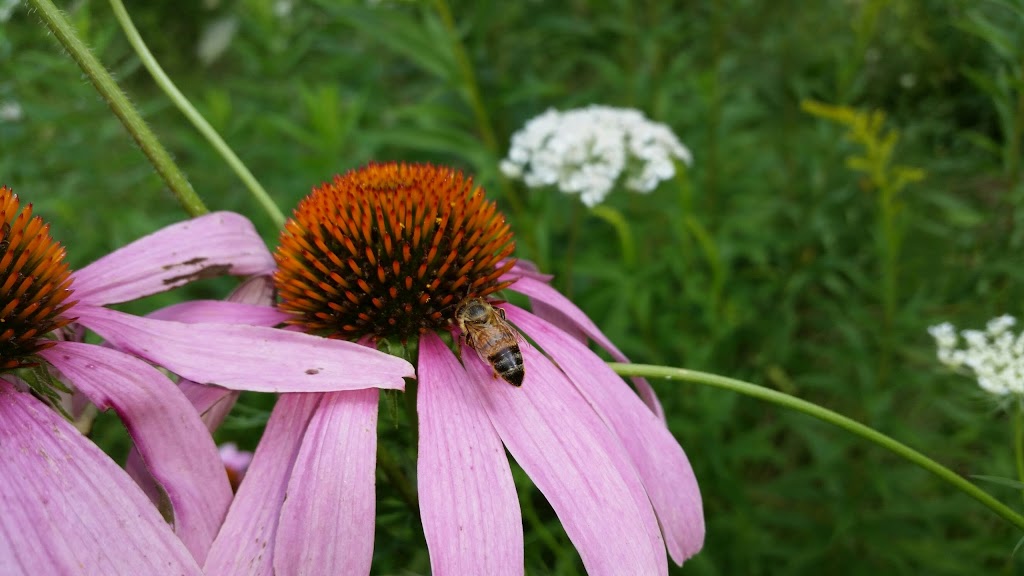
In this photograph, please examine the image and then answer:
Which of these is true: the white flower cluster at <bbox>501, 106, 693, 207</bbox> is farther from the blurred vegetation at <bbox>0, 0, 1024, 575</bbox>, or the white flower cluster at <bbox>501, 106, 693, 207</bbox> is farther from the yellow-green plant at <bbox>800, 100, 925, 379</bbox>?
the yellow-green plant at <bbox>800, 100, 925, 379</bbox>

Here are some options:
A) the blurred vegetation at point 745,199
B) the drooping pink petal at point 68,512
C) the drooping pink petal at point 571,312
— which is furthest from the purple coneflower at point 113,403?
Answer: the blurred vegetation at point 745,199

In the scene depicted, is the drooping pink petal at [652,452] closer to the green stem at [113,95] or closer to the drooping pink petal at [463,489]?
the drooping pink petal at [463,489]

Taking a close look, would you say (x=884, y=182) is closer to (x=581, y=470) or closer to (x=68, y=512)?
(x=581, y=470)

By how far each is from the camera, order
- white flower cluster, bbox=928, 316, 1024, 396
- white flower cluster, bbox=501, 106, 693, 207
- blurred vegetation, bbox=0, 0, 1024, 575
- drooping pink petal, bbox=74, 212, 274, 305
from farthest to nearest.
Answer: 1. blurred vegetation, bbox=0, 0, 1024, 575
2. white flower cluster, bbox=501, 106, 693, 207
3. white flower cluster, bbox=928, 316, 1024, 396
4. drooping pink petal, bbox=74, 212, 274, 305

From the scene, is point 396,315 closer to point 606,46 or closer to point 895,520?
point 895,520

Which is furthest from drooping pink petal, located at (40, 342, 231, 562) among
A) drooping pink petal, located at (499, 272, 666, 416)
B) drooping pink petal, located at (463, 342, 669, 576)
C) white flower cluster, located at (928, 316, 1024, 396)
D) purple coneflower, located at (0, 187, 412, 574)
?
white flower cluster, located at (928, 316, 1024, 396)

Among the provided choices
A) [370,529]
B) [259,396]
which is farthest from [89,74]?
[259,396]
